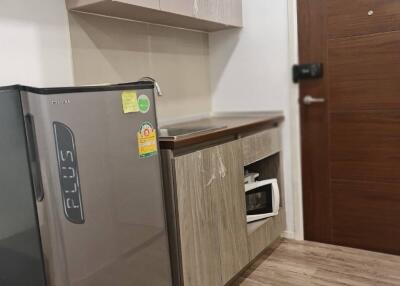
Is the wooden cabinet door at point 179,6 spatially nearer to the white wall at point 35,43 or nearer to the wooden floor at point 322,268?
the white wall at point 35,43

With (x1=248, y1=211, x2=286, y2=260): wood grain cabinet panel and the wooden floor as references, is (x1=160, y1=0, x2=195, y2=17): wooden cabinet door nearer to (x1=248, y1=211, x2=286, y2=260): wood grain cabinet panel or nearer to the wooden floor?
(x1=248, y1=211, x2=286, y2=260): wood grain cabinet panel

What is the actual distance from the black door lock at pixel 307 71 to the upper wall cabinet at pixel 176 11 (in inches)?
20.0

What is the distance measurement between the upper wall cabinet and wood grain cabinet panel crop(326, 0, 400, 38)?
0.62 meters

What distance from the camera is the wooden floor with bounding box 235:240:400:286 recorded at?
2.12 metres

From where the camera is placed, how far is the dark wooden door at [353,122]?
2.23 metres

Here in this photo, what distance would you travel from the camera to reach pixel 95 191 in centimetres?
126

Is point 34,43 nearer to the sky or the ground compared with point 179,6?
nearer to the ground

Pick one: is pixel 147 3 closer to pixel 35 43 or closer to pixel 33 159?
pixel 35 43

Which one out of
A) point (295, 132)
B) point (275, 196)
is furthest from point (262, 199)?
point (295, 132)

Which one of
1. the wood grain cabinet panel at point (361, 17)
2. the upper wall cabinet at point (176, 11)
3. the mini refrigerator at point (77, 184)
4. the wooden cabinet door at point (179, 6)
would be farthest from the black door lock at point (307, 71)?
the mini refrigerator at point (77, 184)

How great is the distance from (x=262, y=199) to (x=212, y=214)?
0.70m

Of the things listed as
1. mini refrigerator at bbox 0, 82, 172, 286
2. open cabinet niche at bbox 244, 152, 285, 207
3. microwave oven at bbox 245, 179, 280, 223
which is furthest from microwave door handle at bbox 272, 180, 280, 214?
mini refrigerator at bbox 0, 82, 172, 286

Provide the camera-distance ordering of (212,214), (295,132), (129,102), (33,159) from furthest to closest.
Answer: (295,132)
(212,214)
(129,102)
(33,159)

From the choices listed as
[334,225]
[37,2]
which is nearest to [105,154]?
[37,2]
